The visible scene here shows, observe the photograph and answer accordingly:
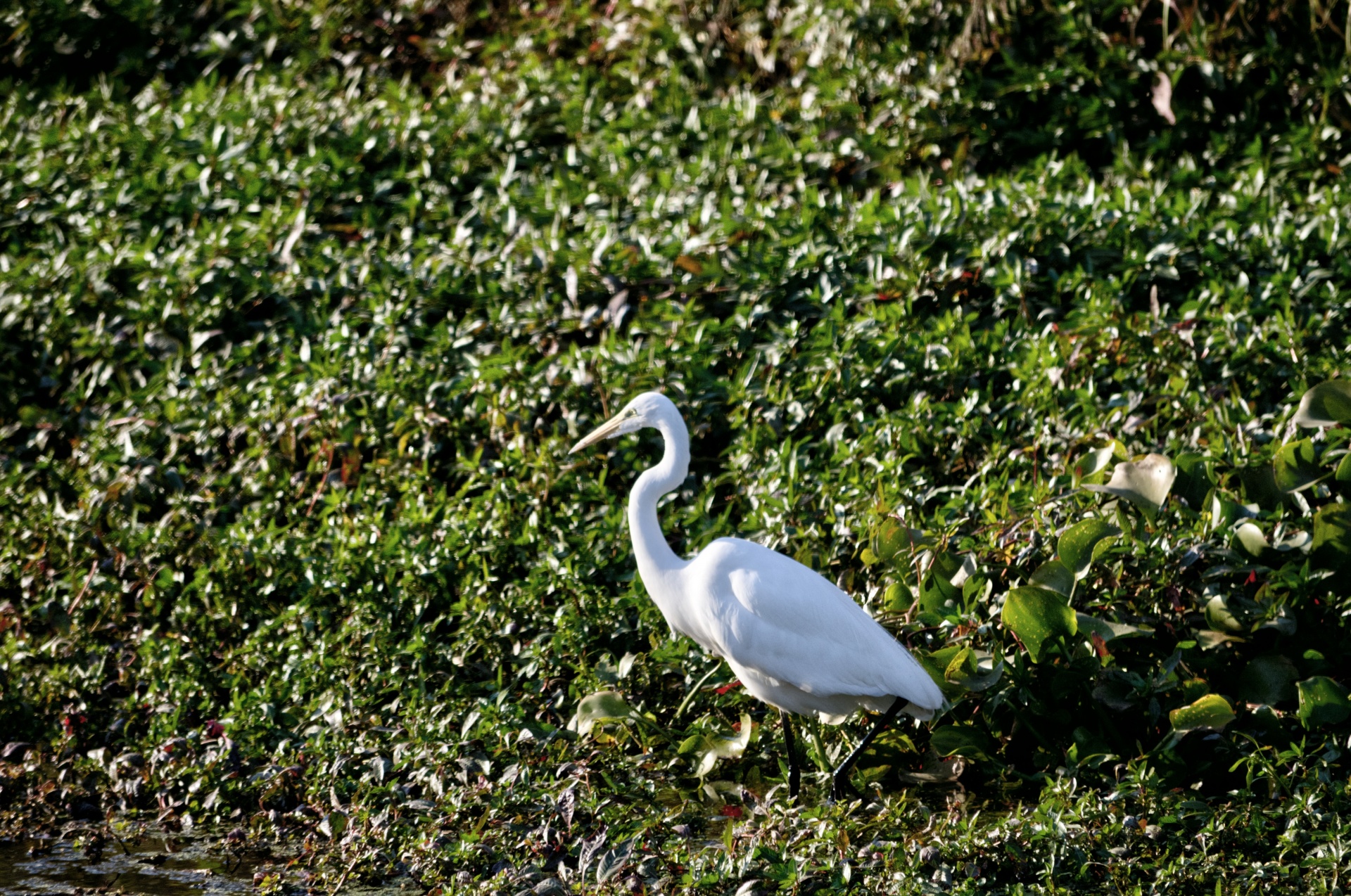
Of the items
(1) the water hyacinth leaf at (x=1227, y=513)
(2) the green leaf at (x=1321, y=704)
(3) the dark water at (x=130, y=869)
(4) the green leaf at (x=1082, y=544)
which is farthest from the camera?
(1) the water hyacinth leaf at (x=1227, y=513)

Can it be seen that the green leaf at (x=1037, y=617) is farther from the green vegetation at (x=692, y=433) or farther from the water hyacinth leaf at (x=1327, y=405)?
the water hyacinth leaf at (x=1327, y=405)

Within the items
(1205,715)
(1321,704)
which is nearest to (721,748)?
(1205,715)

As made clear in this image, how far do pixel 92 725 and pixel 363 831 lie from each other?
121cm

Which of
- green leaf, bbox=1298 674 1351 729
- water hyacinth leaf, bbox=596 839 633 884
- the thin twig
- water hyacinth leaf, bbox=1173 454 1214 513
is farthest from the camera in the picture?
the thin twig

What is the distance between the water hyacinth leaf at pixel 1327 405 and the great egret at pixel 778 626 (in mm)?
1200

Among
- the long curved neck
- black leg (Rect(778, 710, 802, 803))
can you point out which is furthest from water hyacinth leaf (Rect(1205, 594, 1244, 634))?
the long curved neck

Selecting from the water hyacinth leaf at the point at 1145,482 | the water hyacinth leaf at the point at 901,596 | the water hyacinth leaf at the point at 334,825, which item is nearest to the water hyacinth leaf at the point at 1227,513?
the water hyacinth leaf at the point at 1145,482

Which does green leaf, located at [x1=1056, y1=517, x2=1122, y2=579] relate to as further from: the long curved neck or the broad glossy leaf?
the long curved neck

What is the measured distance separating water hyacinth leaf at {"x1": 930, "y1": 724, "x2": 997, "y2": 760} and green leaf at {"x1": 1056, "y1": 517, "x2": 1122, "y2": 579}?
0.45 meters

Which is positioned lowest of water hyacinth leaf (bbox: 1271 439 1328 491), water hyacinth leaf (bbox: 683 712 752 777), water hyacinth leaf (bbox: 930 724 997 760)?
water hyacinth leaf (bbox: 683 712 752 777)

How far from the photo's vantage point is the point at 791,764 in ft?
10.6

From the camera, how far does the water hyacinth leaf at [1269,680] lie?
314 cm

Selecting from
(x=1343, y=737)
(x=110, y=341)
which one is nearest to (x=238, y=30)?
(x=110, y=341)

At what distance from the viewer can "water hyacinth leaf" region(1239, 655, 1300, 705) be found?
10.3 feet
